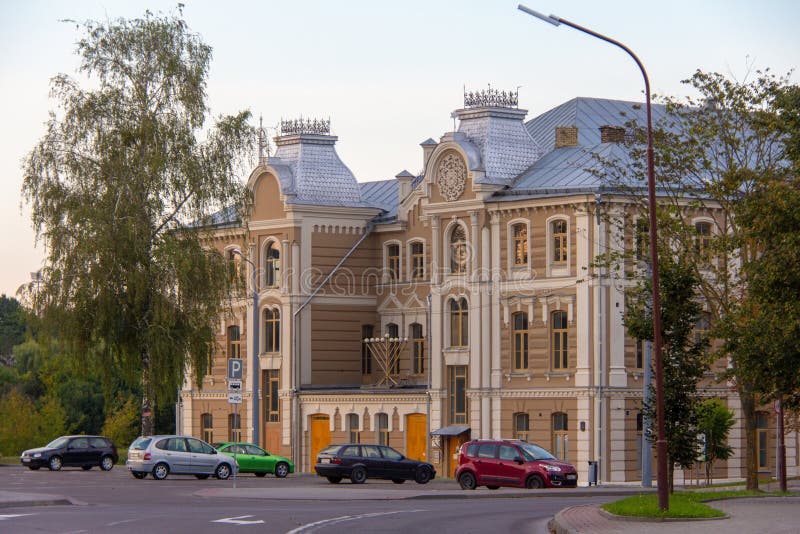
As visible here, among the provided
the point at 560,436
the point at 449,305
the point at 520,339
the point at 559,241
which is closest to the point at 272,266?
the point at 449,305

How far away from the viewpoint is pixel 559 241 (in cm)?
6028

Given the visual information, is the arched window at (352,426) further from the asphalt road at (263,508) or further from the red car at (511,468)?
the red car at (511,468)

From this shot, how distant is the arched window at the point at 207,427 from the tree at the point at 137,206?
688 inches

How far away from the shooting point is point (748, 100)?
44.6 meters

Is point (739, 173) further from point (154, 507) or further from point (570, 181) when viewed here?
point (570, 181)

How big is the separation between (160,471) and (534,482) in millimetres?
11822

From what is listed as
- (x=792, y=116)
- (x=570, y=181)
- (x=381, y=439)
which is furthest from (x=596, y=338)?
(x=792, y=116)

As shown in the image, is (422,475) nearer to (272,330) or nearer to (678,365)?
(678,365)

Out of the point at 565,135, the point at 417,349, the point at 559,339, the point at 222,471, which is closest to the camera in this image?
the point at 222,471

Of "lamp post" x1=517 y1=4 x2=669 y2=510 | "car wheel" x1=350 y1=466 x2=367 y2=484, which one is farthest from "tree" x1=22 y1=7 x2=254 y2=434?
"lamp post" x1=517 y1=4 x2=669 y2=510

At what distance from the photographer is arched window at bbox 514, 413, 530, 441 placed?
198 feet

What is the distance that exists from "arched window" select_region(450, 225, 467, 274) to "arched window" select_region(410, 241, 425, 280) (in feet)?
14.1

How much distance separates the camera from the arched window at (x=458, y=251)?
63.5 m

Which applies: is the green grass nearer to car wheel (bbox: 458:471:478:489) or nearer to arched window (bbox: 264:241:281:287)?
car wheel (bbox: 458:471:478:489)
